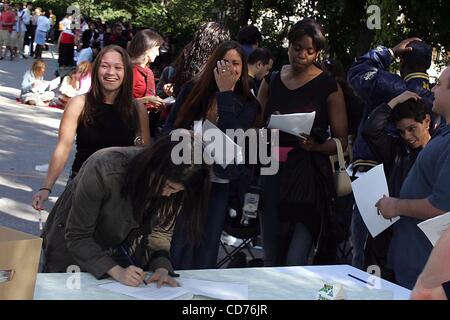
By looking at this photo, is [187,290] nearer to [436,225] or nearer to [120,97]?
[436,225]

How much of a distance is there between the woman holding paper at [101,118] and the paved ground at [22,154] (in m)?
2.52

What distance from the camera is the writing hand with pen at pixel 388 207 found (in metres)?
4.12

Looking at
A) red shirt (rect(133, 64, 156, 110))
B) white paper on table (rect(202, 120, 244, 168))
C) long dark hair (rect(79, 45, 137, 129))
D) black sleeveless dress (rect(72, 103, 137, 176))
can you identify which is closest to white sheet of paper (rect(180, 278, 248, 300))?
white paper on table (rect(202, 120, 244, 168))

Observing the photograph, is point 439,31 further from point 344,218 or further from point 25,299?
point 25,299

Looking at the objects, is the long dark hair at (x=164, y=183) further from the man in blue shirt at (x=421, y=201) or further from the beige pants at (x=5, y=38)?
the beige pants at (x=5, y=38)

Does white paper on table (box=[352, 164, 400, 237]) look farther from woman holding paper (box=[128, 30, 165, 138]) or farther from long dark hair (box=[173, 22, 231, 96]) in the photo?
woman holding paper (box=[128, 30, 165, 138])

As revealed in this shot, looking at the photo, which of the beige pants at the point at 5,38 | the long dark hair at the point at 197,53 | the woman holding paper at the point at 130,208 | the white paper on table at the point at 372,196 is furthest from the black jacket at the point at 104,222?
the beige pants at the point at 5,38

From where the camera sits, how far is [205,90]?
16.3 feet

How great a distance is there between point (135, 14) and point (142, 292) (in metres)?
27.1

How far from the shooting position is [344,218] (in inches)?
222

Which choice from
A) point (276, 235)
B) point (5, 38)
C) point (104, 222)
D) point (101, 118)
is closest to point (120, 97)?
point (101, 118)

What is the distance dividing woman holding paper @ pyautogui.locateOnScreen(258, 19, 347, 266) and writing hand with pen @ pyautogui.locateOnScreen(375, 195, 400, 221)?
0.78 meters

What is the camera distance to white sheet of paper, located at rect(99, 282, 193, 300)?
3200 mm

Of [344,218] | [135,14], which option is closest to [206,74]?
[344,218]
